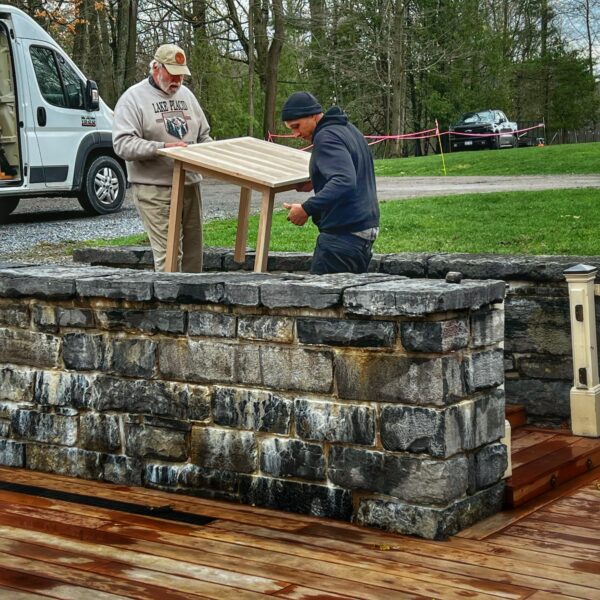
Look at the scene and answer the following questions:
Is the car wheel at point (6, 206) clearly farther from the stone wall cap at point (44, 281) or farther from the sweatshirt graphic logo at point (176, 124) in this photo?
the stone wall cap at point (44, 281)

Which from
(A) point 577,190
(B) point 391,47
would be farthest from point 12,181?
(B) point 391,47

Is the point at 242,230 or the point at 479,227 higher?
the point at 242,230

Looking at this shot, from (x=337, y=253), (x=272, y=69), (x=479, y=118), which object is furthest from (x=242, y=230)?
(x=479, y=118)

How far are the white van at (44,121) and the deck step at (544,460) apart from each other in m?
10.3

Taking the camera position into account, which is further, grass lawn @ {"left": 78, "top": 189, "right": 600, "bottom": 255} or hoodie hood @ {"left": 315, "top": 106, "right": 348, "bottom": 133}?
grass lawn @ {"left": 78, "top": 189, "right": 600, "bottom": 255}

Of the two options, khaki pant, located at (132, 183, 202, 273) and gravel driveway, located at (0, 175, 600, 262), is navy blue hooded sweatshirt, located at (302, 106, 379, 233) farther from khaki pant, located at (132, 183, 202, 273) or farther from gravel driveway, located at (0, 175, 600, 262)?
gravel driveway, located at (0, 175, 600, 262)

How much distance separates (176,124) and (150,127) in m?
0.17

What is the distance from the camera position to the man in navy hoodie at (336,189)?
5.92 metres

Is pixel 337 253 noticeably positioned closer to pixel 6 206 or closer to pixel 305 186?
pixel 305 186

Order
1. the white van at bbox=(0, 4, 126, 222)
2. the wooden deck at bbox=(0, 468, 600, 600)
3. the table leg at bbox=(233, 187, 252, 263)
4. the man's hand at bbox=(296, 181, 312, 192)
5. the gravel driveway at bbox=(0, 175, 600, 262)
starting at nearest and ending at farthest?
the wooden deck at bbox=(0, 468, 600, 600)
the man's hand at bbox=(296, 181, 312, 192)
the table leg at bbox=(233, 187, 252, 263)
the gravel driveway at bbox=(0, 175, 600, 262)
the white van at bbox=(0, 4, 126, 222)

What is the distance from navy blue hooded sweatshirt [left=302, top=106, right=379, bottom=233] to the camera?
5.91 m

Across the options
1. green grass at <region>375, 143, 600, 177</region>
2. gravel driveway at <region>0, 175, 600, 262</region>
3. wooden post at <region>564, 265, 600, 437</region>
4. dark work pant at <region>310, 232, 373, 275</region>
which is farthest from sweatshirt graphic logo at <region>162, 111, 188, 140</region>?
green grass at <region>375, 143, 600, 177</region>

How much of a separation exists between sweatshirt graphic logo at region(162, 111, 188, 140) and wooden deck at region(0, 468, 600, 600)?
8.15ft

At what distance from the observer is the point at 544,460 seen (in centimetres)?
577
